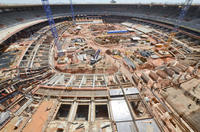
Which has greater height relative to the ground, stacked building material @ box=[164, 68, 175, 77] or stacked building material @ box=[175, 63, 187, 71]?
stacked building material @ box=[175, 63, 187, 71]

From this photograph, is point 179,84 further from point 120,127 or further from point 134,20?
point 134,20

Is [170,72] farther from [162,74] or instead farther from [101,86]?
[101,86]

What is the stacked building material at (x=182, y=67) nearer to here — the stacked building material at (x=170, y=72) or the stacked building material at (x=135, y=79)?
the stacked building material at (x=170, y=72)

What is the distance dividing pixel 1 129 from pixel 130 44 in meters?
45.5

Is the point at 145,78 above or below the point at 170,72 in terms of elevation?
below

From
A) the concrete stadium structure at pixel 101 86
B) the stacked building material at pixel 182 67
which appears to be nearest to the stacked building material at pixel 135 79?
the concrete stadium structure at pixel 101 86

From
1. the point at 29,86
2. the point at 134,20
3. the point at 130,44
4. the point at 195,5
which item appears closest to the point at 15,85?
the point at 29,86

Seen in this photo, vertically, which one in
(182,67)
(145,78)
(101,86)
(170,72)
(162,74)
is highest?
(182,67)

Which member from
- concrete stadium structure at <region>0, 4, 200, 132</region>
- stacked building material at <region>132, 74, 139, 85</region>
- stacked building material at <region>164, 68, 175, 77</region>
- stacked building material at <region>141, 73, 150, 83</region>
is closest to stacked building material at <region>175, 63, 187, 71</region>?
concrete stadium structure at <region>0, 4, 200, 132</region>

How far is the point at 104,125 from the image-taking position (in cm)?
1388

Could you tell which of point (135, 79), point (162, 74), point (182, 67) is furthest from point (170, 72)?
point (135, 79)

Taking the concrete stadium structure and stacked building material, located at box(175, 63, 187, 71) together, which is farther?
stacked building material, located at box(175, 63, 187, 71)

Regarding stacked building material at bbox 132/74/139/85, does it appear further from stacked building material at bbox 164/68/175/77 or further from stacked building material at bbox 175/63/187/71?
stacked building material at bbox 175/63/187/71

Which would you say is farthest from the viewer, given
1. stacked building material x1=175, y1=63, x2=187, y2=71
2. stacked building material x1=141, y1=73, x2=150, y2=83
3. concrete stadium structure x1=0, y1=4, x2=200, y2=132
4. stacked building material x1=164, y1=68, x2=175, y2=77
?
stacked building material x1=175, y1=63, x2=187, y2=71
